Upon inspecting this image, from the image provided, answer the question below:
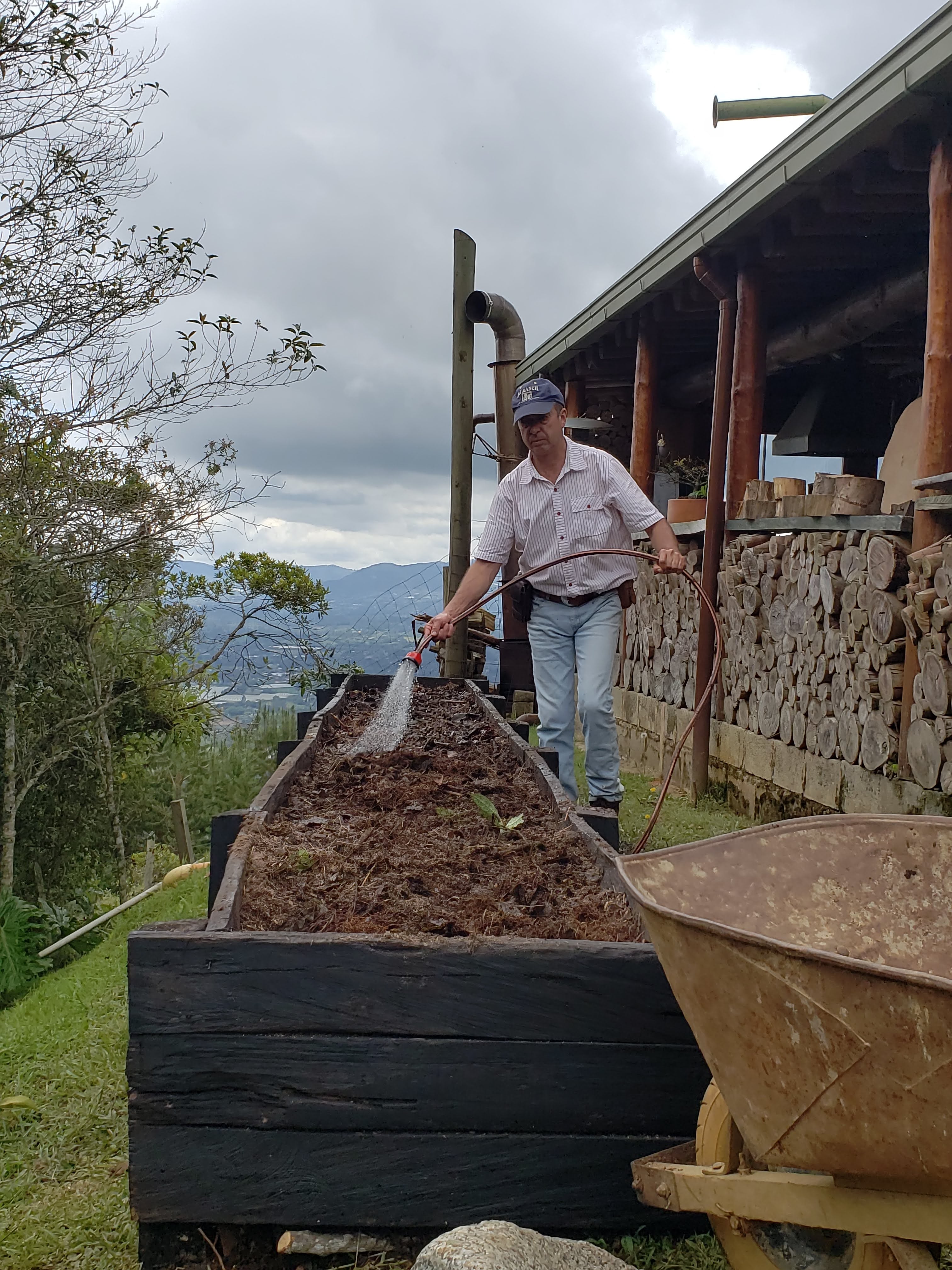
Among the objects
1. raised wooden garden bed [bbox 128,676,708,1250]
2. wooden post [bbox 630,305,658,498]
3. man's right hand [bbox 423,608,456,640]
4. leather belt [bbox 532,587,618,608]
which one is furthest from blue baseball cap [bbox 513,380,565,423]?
wooden post [bbox 630,305,658,498]

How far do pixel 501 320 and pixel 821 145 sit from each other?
5.12 m

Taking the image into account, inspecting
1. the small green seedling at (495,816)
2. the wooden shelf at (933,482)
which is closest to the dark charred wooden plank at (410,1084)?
the small green seedling at (495,816)

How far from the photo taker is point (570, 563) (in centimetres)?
489

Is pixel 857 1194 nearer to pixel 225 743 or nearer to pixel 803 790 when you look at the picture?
pixel 803 790

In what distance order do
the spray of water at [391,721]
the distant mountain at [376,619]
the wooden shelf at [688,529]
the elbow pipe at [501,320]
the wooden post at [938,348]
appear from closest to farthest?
the wooden post at [938,348] → the spray of water at [391,721] → the wooden shelf at [688,529] → the elbow pipe at [501,320] → the distant mountain at [376,619]

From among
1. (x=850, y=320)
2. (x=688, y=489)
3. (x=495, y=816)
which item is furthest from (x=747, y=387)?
(x=688, y=489)

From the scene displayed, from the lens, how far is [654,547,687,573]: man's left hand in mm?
4211

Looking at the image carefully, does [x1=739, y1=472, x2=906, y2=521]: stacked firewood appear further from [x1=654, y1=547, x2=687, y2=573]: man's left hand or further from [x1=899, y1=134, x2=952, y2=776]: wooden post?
[x1=654, y1=547, x2=687, y2=573]: man's left hand

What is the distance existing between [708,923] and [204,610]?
10.6m

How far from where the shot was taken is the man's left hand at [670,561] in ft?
13.8

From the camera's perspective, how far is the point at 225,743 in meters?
12.8

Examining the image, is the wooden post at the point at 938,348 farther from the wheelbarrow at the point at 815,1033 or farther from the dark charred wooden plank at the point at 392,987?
the dark charred wooden plank at the point at 392,987

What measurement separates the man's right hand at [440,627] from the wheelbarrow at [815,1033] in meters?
2.03

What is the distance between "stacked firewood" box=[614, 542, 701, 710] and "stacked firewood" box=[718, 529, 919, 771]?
0.57 m
